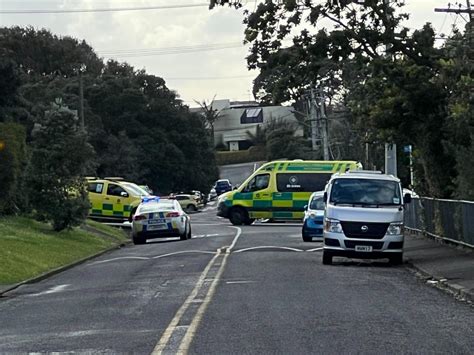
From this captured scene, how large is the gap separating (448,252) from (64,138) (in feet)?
44.9

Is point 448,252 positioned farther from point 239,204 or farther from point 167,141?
point 167,141

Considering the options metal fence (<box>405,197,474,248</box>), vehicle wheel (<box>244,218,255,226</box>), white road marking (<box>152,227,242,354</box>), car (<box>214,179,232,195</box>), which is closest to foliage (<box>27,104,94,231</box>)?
metal fence (<box>405,197,474,248</box>)

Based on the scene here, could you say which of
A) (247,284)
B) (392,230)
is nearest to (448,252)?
(392,230)

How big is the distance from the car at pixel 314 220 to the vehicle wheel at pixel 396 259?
7330 mm

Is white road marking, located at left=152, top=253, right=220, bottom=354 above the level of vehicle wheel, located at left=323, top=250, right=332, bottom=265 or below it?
below

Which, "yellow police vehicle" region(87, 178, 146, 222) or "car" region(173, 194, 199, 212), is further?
"car" region(173, 194, 199, 212)

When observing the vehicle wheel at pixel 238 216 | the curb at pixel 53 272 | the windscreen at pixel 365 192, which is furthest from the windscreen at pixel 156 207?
the vehicle wheel at pixel 238 216

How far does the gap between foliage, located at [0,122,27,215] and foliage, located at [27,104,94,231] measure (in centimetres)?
66

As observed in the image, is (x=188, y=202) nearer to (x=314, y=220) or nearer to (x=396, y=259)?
(x=314, y=220)

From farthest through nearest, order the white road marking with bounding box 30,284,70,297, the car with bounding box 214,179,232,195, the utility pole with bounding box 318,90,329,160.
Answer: the car with bounding box 214,179,232,195 < the utility pole with bounding box 318,90,329,160 < the white road marking with bounding box 30,284,70,297

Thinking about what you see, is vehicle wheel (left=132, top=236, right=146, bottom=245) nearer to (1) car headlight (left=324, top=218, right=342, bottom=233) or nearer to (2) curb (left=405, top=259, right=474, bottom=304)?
(1) car headlight (left=324, top=218, right=342, bottom=233)

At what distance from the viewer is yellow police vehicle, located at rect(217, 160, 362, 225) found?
42781 millimetres

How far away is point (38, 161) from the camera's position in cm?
3131

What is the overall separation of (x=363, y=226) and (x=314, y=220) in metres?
8.61
